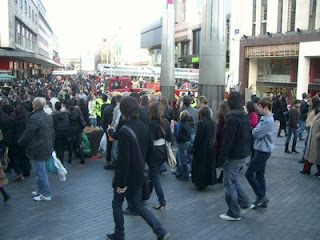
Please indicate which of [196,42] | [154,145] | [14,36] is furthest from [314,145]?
[196,42]

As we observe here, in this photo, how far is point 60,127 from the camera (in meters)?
9.23

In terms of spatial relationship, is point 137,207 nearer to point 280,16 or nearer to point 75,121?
point 75,121

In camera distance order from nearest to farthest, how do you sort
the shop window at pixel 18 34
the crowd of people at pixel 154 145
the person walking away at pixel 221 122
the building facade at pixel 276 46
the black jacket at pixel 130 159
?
the black jacket at pixel 130 159 < the crowd of people at pixel 154 145 < the person walking away at pixel 221 122 < the building facade at pixel 276 46 < the shop window at pixel 18 34

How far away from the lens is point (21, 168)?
846 cm

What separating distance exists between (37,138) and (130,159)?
2.78 meters

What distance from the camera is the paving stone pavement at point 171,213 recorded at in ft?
18.0

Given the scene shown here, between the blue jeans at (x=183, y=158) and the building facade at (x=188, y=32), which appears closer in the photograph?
the blue jeans at (x=183, y=158)

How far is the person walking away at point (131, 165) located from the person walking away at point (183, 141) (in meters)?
3.27

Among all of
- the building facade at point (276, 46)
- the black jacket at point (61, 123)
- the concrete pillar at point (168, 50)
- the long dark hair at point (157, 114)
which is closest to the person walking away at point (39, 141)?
the long dark hair at point (157, 114)

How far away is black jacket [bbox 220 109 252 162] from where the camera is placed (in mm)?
5660

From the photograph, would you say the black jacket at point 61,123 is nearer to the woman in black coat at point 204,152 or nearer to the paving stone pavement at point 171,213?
the paving stone pavement at point 171,213

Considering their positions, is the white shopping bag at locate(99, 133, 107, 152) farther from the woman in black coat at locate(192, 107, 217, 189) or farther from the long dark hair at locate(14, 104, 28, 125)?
the woman in black coat at locate(192, 107, 217, 189)

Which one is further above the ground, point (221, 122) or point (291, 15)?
point (291, 15)

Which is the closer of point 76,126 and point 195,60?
point 76,126
